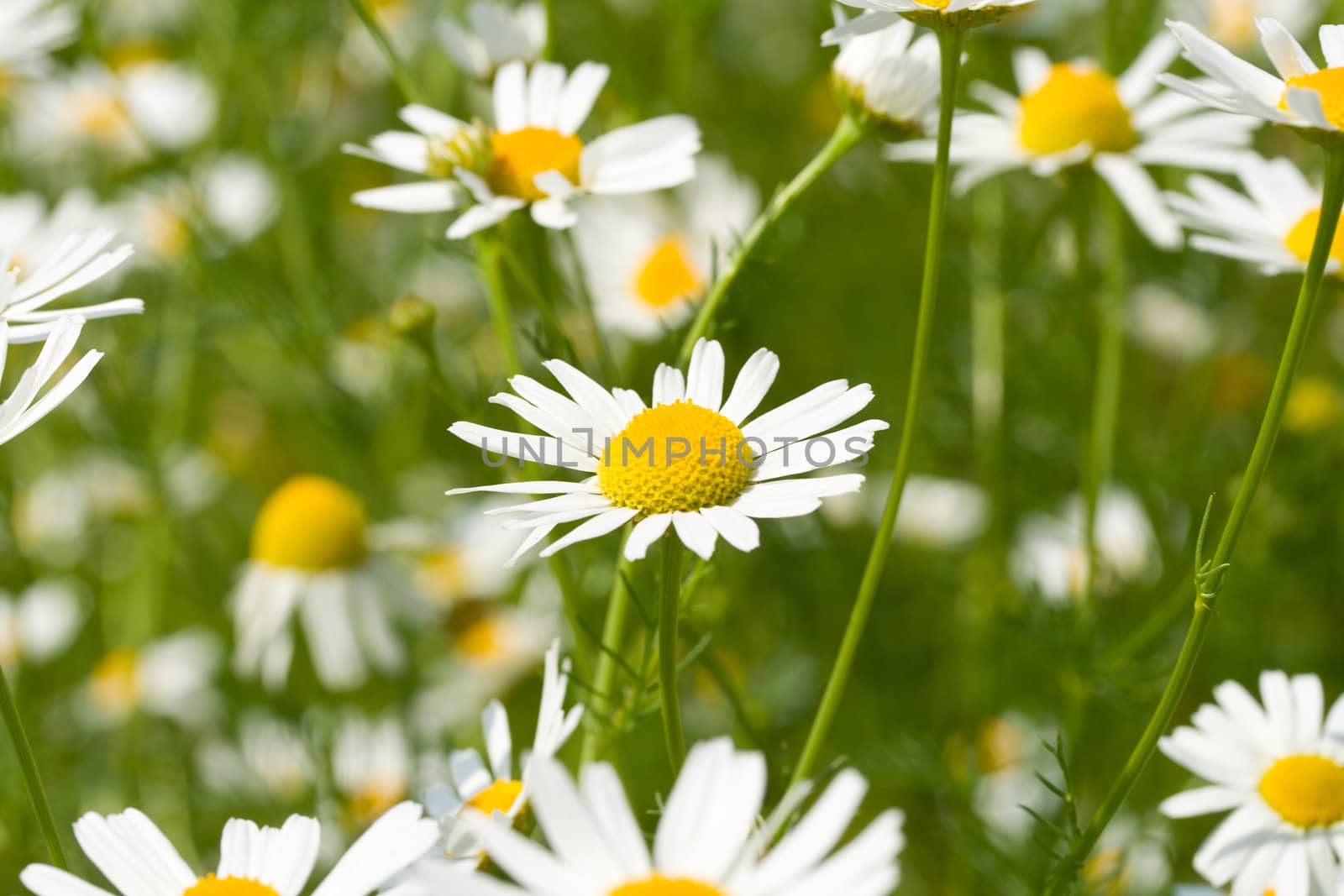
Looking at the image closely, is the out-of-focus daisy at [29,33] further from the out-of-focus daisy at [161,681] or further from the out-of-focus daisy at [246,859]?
the out-of-focus daisy at [246,859]

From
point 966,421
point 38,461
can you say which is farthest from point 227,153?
point 966,421

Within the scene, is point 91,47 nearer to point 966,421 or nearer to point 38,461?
point 38,461

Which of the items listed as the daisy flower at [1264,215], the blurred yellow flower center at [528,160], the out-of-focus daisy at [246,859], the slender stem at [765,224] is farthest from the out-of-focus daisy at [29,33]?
the daisy flower at [1264,215]

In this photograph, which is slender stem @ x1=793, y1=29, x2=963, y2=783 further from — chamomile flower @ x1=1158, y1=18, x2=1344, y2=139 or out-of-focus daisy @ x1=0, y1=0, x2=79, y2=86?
out-of-focus daisy @ x1=0, y1=0, x2=79, y2=86

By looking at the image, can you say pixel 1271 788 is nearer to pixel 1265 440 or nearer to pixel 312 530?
pixel 1265 440

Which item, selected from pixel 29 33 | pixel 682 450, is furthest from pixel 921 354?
pixel 29 33
